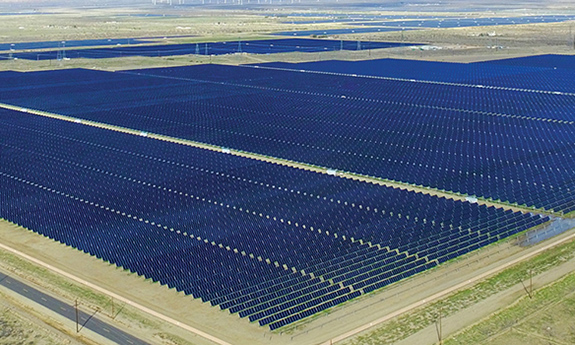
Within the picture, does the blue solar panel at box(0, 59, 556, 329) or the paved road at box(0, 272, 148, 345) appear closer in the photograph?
the paved road at box(0, 272, 148, 345)

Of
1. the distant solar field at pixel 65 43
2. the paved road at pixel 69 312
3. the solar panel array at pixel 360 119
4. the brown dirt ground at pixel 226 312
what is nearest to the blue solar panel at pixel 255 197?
the solar panel array at pixel 360 119

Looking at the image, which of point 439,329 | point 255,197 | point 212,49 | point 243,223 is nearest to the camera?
point 439,329

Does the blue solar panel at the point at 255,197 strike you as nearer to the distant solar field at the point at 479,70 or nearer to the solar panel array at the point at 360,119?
the solar panel array at the point at 360,119

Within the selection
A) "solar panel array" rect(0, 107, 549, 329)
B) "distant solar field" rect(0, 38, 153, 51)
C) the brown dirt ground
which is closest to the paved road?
the brown dirt ground

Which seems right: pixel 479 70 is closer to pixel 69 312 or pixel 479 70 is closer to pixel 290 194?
pixel 290 194

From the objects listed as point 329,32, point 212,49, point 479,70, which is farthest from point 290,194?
point 329,32

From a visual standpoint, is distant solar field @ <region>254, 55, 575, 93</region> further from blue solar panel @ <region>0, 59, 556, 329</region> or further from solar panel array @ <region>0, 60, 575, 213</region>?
blue solar panel @ <region>0, 59, 556, 329</region>
